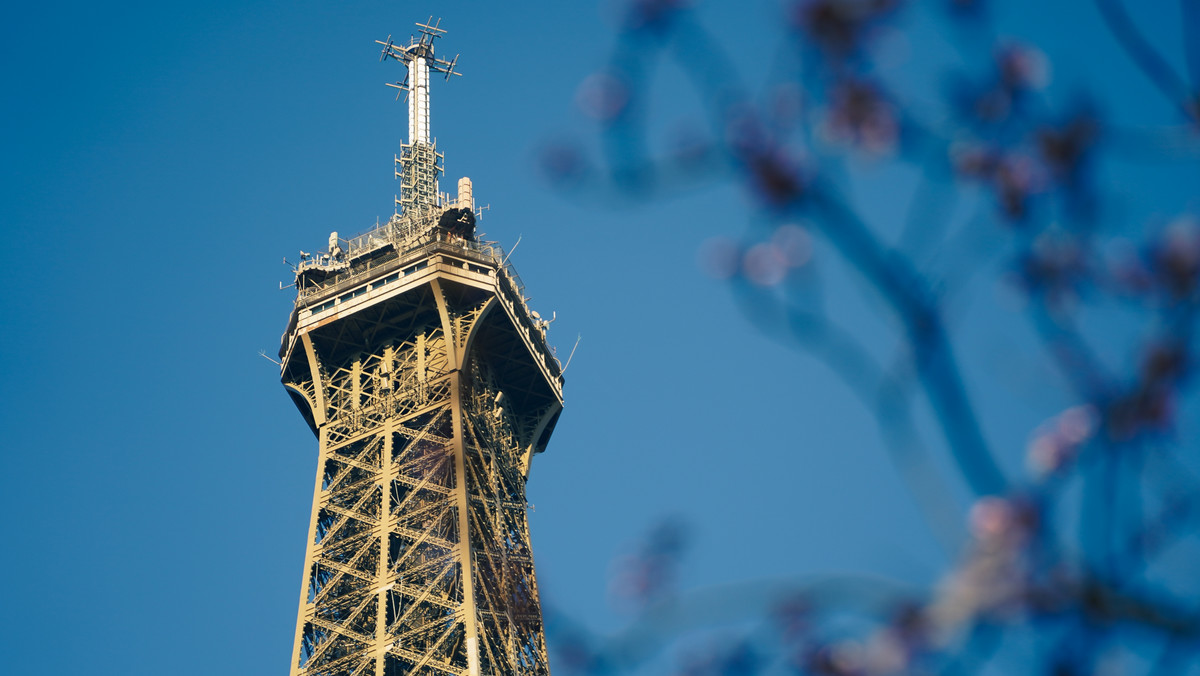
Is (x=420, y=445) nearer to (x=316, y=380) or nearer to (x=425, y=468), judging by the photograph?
(x=425, y=468)

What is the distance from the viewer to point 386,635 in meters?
66.5

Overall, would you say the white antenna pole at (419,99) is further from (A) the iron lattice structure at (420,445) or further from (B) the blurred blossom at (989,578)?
(B) the blurred blossom at (989,578)

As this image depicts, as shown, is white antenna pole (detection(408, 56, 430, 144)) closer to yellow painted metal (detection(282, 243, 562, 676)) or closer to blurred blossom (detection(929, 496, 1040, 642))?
yellow painted metal (detection(282, 243, 562, 676))

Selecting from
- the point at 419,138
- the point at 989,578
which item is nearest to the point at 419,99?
the point at 419,138

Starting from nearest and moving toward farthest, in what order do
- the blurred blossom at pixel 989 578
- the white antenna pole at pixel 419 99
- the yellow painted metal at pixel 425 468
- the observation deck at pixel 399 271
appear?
the blurred blossom at pixel 989 578 < the yellow painted metal at pixel 425 468 < the observation deck at pixel 399 271 < the white antenna pole at pixel 419 99

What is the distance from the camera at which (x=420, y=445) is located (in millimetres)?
73000

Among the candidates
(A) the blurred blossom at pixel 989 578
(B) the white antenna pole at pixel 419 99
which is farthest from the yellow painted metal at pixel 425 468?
(A) the blurred blossom at pixel 989 578

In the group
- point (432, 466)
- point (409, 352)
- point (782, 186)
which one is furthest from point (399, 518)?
point (782, 186)

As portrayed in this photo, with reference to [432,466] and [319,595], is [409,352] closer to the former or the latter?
[432,466]

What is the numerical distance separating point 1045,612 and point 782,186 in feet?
12.1

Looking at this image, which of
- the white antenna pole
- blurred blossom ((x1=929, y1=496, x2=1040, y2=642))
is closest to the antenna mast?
the white antenna pole

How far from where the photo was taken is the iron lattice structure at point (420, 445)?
2643 inches

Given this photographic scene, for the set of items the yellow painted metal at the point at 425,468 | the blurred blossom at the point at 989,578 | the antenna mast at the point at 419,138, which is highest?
the antenna mast at the point at 419,138

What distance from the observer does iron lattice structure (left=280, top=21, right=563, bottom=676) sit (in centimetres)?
6712
